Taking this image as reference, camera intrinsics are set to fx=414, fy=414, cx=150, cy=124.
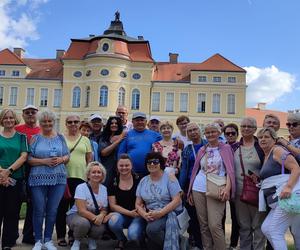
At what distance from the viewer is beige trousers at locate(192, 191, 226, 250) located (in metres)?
4.73

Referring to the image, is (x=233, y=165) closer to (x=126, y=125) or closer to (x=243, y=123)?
(x=243, y=123)

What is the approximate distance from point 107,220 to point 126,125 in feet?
6.09

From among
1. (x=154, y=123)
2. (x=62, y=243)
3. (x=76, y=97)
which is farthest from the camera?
(x=76, y=97)

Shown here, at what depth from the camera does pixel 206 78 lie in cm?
4169

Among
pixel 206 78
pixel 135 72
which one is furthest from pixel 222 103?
pixel 135 72

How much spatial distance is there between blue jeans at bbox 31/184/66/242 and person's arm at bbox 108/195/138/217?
0.61 metres

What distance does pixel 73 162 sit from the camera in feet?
17.6

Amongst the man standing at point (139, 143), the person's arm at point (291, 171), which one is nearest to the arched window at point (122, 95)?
the man standing at point (139, 143)

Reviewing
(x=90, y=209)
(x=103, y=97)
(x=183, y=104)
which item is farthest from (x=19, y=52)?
(x=90, y=209)

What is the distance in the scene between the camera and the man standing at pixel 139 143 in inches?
216

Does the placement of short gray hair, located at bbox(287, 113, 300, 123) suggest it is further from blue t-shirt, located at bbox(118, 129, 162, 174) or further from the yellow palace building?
the yellow palace building

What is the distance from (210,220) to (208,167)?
2.00 ft

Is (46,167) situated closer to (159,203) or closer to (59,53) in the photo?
(159,203)

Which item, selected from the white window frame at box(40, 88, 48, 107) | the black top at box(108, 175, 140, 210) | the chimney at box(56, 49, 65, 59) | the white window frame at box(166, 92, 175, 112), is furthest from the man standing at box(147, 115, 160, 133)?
the chimney at box(56, 49, 65, 59)
